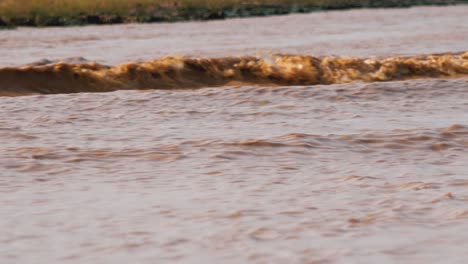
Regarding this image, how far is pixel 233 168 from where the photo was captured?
275 inches

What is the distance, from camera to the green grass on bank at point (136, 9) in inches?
971

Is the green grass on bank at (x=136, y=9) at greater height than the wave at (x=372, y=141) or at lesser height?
lesser

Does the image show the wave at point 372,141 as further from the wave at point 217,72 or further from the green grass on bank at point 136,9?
the green grass on bank at point 136,9

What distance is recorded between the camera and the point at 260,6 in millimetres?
30906

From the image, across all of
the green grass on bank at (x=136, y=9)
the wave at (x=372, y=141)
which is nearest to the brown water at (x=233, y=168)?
the wave at (x=372, y=141)

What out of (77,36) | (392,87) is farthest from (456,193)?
(77,36)

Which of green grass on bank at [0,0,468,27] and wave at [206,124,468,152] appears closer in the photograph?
wave at [206,124,468,152]

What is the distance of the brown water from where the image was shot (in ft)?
16.9

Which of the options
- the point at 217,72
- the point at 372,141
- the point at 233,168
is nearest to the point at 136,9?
the point at 217,72

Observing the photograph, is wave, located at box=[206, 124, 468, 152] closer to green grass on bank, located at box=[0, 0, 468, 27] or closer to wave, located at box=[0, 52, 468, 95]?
wave, located at box=[0, 52, 468, 95]

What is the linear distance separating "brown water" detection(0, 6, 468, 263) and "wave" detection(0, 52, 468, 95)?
33mm

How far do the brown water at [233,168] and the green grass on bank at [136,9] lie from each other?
11.4 metres

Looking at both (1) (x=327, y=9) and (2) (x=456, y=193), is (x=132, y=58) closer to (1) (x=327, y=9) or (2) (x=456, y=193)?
(2) (x=456, y=193)

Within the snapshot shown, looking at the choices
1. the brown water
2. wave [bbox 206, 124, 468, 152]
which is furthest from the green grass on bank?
wave [bbox 206, 124, 468, 152]
